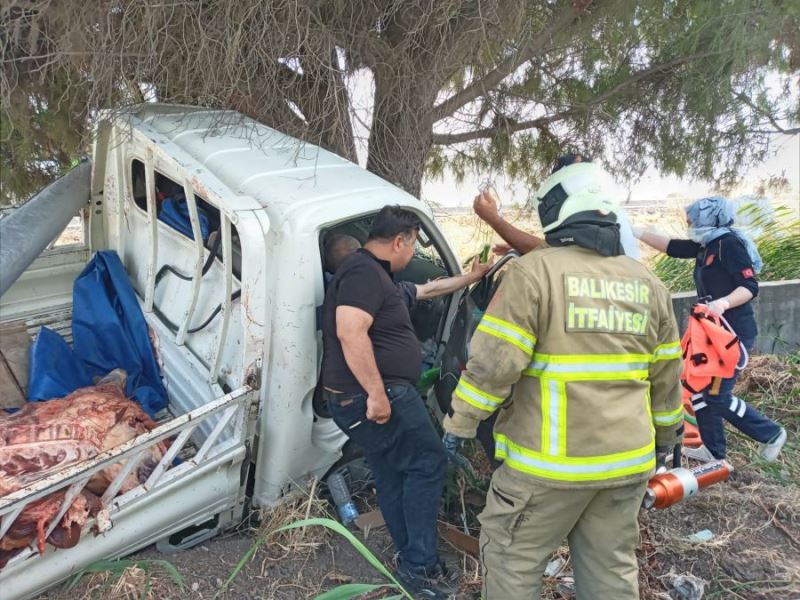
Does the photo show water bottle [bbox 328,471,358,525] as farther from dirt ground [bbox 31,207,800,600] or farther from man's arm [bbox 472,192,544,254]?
man's arm [bbox 472,192,544,254]

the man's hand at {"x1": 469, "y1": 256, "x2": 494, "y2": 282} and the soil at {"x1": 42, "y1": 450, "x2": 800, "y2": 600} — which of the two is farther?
the man's hand at {"x1": 469, "y1": 256, "x2": 494, "y2": 282}

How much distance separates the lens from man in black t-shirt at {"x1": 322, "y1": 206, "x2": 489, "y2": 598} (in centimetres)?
285

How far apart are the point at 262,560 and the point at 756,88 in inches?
173

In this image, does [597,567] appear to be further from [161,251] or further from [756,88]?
[756,88]

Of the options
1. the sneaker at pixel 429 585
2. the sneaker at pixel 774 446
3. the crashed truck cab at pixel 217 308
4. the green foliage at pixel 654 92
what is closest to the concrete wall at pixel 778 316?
the green foliage at pixel 654 92

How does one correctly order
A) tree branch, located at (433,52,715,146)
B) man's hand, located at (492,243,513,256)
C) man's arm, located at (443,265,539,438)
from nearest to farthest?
man's arm, located at (443,265,539,438) → man's hand, located at (492,243,513,256) → tree branch, located at (433,52,715,146)

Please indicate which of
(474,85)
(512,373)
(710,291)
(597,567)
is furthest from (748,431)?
(474,85)

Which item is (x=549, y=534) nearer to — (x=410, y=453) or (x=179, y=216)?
(x=410, y=453)

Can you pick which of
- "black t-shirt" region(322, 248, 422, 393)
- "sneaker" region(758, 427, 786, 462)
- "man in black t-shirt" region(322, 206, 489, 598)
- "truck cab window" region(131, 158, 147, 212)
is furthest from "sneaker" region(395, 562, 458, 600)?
"truck cab window" region(131, 158, 147, 212)

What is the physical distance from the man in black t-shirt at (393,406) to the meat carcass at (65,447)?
3.27 feet

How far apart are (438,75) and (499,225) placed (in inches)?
45.5

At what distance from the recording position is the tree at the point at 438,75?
3428 millimetres

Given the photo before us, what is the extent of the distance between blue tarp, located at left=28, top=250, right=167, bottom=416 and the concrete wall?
423 cm

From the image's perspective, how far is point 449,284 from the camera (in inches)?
134
